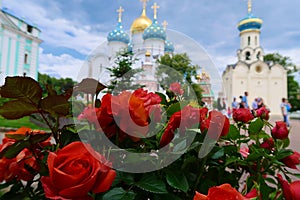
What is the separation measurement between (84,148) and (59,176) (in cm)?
5

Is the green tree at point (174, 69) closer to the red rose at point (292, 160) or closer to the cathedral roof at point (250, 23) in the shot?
the red rose at point (292, 160)

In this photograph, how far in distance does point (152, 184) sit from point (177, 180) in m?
0.05

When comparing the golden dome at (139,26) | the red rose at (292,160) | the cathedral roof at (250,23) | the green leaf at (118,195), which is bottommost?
the green leaf at (118,195)

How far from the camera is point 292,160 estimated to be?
0.48m

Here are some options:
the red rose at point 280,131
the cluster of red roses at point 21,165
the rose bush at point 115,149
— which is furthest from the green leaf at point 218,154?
the cluster of red roses at point 21,165

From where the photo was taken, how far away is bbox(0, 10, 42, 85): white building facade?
1449cm

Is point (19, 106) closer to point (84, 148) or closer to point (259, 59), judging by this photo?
point (84, 148)

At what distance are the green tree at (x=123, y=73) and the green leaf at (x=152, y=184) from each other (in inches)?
8.3

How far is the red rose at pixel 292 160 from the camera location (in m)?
0.48

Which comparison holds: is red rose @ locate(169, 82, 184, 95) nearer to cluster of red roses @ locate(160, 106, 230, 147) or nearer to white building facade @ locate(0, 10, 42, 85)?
cluster of red roses @ locate(160, 106, 230, 147)

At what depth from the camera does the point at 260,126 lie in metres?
0.52

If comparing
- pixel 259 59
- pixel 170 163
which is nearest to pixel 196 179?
pixel 170 163

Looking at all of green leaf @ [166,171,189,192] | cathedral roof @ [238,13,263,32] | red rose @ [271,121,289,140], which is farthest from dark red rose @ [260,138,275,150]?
cathedral roof @ [238,13,263,32]

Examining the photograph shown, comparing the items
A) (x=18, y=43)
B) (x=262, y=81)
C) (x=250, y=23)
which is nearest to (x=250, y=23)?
(x=250, y=23)
